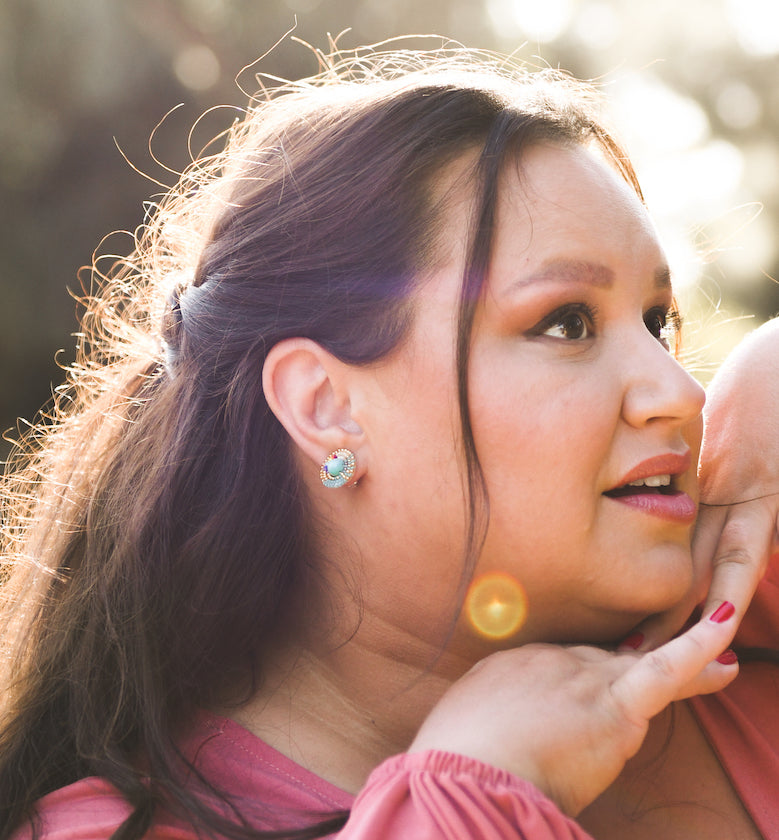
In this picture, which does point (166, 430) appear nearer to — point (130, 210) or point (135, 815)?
point (135, 815)

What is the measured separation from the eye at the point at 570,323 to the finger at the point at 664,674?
63cm

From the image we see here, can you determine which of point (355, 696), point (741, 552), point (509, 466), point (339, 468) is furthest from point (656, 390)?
point (355, 696)

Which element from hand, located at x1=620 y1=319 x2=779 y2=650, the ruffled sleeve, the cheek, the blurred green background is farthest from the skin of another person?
the blurred green background

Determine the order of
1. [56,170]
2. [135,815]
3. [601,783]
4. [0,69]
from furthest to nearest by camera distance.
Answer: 1. [56,170]
2. [0,69]
3. [135,815]
4. [601,783]

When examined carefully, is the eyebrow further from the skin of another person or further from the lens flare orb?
the lens flare orb

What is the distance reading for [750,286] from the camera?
7785 mm

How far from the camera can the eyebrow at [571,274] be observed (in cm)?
191

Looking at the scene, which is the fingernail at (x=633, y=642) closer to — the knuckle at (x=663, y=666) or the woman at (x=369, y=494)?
the woman at (x=369, y=494)

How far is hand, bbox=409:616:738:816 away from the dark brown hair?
1.06 ft

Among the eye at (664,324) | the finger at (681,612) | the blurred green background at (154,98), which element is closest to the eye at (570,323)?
the eye at (664,324)

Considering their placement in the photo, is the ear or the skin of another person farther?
the ear

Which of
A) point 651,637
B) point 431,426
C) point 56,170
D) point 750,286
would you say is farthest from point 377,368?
point 56,170

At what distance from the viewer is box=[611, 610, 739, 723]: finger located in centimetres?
159

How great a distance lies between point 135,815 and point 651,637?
1.06 meters
